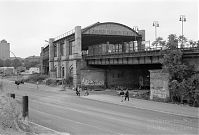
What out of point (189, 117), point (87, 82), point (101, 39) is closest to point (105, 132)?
point (189, 117)

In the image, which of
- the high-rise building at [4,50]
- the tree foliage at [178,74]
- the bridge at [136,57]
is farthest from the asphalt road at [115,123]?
the high-rise building at [4,50]

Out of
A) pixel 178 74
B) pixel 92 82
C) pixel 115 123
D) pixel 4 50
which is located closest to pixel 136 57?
pixel 178 74

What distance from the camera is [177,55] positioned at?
33594 millimetres

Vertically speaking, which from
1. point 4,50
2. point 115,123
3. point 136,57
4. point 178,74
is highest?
point 4,50

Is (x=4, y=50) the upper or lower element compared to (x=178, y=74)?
upper

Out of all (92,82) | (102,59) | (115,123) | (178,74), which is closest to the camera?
(115,123)

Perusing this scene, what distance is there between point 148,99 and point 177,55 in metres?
7.13

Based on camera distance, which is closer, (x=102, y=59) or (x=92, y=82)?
(x=102, y=59)

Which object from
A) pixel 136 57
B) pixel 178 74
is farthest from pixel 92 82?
pixel 178 74

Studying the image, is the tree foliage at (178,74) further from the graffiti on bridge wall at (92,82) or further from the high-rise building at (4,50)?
the high-rise building at (4,50)

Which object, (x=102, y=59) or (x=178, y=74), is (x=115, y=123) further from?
(x=102, y=59)

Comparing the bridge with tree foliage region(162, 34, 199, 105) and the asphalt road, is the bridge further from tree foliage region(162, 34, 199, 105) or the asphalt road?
the asphalt road

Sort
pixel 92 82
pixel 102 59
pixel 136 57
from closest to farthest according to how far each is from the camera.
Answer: pixel 136 57 < pixel 102 59 < pixel 92 82

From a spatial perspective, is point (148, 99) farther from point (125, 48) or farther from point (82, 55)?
point (82, 55)
